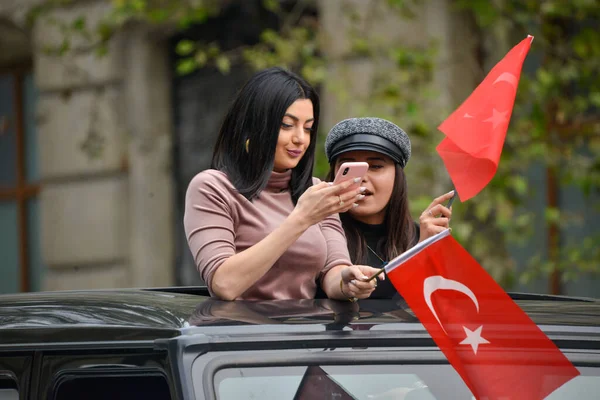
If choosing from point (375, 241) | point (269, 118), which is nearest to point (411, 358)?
point (269, 118)

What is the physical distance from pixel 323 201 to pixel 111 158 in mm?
6178

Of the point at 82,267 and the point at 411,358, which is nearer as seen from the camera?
the point at 411,358

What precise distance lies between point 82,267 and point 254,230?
589 centimetres

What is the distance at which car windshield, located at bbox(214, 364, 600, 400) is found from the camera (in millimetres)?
2387

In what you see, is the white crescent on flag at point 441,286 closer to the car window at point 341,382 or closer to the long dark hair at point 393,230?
the car window at point 341,382

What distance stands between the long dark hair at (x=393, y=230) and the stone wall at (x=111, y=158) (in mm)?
5178

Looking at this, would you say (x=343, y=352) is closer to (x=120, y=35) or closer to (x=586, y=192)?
(x=586, y=192)

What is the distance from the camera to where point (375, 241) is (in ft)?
12.4

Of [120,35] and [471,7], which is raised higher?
[120,35]

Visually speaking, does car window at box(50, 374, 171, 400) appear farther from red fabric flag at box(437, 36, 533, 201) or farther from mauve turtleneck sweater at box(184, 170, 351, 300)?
red fabric flag at box(437, 36, 533, 201)

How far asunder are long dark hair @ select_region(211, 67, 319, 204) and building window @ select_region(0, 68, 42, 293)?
23.6ft

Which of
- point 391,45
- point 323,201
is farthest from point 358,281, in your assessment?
point 391,45

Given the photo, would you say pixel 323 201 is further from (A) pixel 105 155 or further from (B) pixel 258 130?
(A) pixel 105 155

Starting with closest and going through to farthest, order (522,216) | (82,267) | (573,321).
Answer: (573,321) < (522,216) < (82,267)
